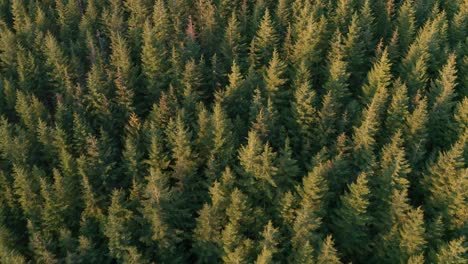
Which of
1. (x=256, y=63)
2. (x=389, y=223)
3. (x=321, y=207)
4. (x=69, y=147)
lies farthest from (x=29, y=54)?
(x=389, y=223)

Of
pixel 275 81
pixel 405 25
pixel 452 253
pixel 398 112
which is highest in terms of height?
pixel 405 25

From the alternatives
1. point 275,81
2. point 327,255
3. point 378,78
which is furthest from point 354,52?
point 327,255

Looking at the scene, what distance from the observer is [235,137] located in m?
40.4

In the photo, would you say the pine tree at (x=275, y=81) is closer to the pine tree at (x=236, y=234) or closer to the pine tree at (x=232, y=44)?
the pine tree at (x=232, y=44)

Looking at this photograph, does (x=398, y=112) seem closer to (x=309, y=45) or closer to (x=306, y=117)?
(x=306, y=117)

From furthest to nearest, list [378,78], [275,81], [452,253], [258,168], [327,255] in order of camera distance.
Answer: [378,78] < [275,81] < [258,168] < [452,253] < [327,255]

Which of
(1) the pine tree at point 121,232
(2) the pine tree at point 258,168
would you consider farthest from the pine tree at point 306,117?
(1) the pine tree at point 121,232

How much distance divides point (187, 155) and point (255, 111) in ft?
24.3

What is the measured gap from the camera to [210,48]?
52781 millimetres

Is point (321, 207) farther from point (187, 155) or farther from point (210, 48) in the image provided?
point (210, 48)

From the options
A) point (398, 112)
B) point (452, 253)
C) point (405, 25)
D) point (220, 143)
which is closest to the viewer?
point (452, 253)

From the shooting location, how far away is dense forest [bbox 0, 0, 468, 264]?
34.5 metres

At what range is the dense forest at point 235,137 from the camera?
34.5 meters

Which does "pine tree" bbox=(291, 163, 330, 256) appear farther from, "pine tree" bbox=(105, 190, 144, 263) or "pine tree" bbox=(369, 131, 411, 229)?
"pine tree" bbox=(105, 190, 144, 263)
